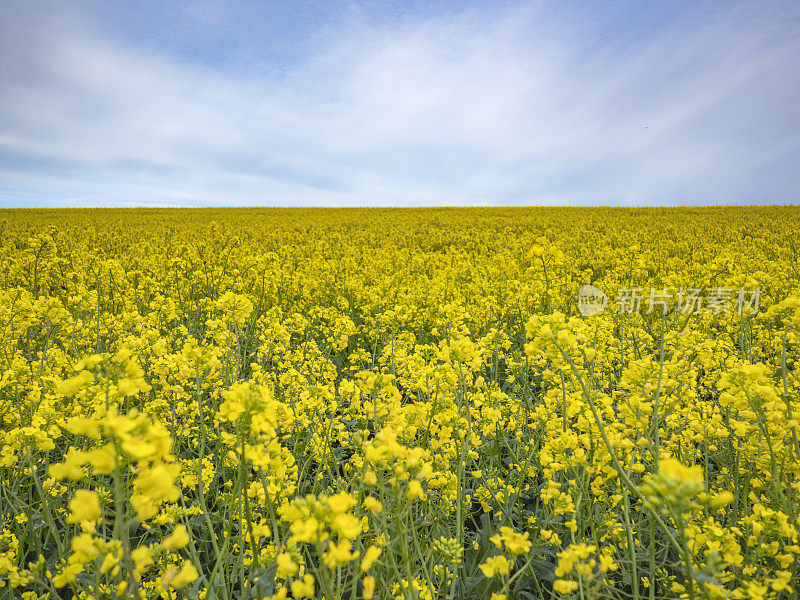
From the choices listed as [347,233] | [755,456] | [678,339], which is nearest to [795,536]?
[755,456]

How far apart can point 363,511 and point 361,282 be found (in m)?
5.79

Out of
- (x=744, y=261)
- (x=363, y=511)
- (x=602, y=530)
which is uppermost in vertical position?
(x=744, y=261)

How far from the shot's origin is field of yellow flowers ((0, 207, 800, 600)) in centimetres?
117

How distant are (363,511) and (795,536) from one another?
68.9 inches

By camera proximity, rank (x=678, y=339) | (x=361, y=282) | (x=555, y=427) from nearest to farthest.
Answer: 1. (x=555, y=427)
2. (x=678, y=339)
3. (x=361, y=282)

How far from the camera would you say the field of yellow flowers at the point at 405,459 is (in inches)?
45.9

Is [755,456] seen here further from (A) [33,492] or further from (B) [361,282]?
(B) [361,282]

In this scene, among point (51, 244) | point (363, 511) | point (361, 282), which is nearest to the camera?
point (363, 511)

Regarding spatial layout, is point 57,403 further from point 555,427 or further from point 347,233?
point 347,233

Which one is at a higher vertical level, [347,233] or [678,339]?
[347,233]

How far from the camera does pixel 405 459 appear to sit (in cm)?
138

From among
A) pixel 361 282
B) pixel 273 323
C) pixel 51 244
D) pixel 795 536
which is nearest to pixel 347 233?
pixel 361 282

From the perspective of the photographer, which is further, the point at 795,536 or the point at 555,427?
the point at 555,427

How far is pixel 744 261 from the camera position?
7.02m
